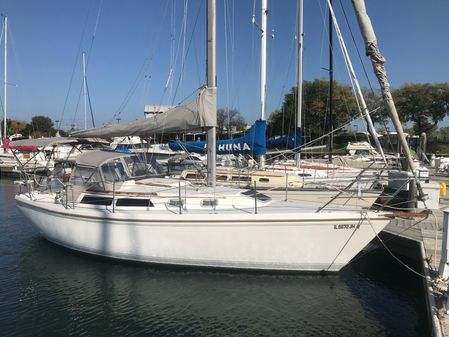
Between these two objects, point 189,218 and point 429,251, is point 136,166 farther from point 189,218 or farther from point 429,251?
point 429,251

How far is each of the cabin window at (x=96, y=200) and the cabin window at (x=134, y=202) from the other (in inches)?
12.2

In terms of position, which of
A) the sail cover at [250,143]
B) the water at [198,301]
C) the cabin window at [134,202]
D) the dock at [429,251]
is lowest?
the water at [198,301]

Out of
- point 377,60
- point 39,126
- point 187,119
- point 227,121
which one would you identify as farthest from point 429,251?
point 39,126

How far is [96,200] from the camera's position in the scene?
9438mm

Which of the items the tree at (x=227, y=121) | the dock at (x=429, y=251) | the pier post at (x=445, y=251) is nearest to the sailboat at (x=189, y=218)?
the dock at (x=429, y=251)

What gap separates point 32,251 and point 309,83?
55.4 metres

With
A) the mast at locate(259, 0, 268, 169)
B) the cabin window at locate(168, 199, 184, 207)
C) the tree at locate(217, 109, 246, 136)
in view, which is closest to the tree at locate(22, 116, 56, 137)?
the tree at locate(217, 109, 246, 136)

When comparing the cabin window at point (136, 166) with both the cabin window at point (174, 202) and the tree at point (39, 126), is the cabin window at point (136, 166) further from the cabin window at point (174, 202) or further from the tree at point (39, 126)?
the tree at point (39, 126)

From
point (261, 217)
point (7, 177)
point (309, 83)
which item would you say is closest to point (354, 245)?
point (261, 217)

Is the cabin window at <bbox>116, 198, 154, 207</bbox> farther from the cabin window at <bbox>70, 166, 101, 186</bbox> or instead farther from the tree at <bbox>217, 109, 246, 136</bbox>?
the tree at <bbox>217, 109, 246, 136</bbox>

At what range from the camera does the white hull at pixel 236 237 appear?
784cm

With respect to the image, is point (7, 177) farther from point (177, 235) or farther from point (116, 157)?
point (177, 235)

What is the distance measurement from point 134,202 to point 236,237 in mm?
2521

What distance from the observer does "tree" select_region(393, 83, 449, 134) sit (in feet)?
171
